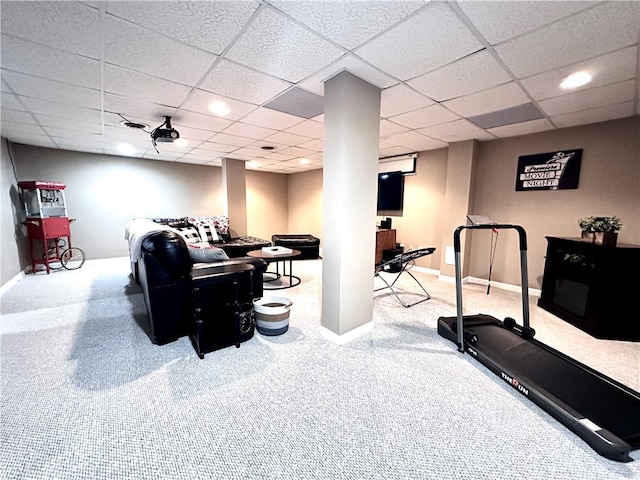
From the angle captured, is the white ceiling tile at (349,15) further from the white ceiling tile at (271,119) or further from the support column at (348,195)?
the white ceiling tile at (271,119)

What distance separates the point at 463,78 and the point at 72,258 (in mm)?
7620

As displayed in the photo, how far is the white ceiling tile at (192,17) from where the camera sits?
1466mm

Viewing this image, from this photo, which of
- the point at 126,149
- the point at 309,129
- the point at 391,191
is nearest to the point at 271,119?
the point at 309,129

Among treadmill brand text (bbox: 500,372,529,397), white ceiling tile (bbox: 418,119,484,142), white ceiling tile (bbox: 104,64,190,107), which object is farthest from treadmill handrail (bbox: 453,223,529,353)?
white ceiling tile (bbox: 104,64,190,107)

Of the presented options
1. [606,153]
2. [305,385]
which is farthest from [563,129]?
[305,385]

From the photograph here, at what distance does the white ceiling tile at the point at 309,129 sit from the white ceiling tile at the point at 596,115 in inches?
117

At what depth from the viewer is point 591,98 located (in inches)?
102

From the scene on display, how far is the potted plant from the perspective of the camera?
2.81m

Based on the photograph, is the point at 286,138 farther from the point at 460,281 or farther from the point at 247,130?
the point at 460,281

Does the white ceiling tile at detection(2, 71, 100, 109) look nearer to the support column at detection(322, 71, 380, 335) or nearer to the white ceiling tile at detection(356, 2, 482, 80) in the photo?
the support column at detection(322, 71, 380, 335)

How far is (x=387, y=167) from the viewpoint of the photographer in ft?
19.0

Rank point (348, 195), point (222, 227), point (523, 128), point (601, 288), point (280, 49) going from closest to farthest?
point (280, 49)
point (348, 195)
point (601, 288)
point (523, 128)
point (222, 227)

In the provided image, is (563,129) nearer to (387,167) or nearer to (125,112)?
(387,167)

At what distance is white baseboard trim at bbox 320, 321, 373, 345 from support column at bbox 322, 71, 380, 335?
0.14ft
